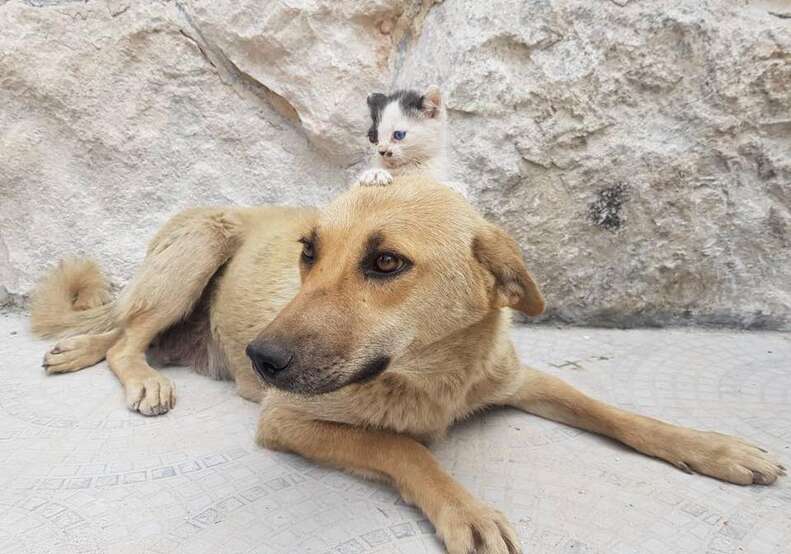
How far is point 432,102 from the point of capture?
367 centimetres

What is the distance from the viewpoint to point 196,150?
462 centimetres

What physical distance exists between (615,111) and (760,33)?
3.14 feet

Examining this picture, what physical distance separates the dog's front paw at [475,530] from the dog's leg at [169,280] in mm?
2130

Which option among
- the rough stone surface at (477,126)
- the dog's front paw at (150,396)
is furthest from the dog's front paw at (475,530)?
the rough stone surface at (477,126)

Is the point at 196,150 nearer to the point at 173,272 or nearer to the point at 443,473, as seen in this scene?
the point at 173,272

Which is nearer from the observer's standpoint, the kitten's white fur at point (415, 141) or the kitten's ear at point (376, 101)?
the kitten's white fur at point (415, 141)

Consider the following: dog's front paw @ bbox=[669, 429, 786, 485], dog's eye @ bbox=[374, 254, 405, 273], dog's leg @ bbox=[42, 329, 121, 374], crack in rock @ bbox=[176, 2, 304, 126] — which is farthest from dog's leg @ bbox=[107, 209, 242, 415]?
dog's front paw @ bbox=[669, 429, 786, 485]

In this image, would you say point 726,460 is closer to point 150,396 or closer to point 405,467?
point 405,467

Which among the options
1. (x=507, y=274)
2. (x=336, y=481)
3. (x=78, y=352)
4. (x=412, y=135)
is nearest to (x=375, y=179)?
(x=507, y=274)

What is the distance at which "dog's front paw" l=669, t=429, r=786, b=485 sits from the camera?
2.33 metres

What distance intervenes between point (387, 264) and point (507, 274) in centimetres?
47

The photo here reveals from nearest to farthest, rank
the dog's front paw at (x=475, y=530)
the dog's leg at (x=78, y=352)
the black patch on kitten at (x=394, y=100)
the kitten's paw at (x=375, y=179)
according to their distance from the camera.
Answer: the dog's front paw at (x=475, y=530)
the kitten's paw at (x=375, y=179)
the dog's leg at (x=78, y=352)
the black patch on kitten at (x=394, y=100)

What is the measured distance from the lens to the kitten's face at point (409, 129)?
354cm

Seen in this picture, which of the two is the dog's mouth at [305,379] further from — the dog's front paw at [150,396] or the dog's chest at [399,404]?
the dog's front paw at [150,396]
